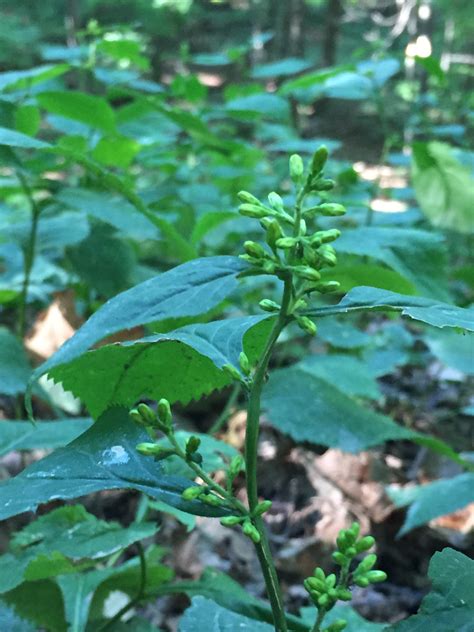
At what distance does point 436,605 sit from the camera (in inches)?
23.3

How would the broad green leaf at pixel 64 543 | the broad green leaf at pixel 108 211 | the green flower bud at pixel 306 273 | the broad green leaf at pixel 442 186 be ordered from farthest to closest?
the broad green leaf at pixel 442 186
the broad green leaf at pixel 108 211
the broad green leaf at pixel 64 543
the green flower bud at pixel 306 273

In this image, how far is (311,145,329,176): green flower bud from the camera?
550 mm

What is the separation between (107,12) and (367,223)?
10.2 metres

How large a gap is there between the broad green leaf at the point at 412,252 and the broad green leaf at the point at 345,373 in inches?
12.6

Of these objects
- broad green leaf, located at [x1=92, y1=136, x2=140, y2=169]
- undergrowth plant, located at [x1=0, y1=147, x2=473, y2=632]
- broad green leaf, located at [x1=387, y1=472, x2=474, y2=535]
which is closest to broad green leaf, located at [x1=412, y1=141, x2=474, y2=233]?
broad green leaf, located at [x1=92, y1=136, x2=140, y2=169]

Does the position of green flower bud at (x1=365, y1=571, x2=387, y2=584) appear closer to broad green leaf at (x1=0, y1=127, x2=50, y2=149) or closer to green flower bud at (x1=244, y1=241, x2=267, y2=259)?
green flower bud at (x1=244, y1=241, x2=267, y2=259)

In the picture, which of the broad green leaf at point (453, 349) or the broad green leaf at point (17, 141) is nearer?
the broad green leaf at point (17, 141)

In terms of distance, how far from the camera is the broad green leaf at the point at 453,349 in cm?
158

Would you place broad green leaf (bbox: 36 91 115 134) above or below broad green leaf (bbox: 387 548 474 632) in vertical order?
above

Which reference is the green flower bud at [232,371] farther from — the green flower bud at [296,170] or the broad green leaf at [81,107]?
the broad green leaf at [81,107]

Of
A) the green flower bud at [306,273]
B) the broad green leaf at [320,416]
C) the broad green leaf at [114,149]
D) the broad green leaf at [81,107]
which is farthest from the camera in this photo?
the broad green leaf at [114,149]

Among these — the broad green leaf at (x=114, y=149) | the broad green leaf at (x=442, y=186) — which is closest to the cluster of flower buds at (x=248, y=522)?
the broad green leaf at (x=114, y=149)

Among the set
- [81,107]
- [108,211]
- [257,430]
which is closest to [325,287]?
[257,430]

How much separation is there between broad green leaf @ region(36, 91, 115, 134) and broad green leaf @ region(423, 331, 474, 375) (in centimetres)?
106
